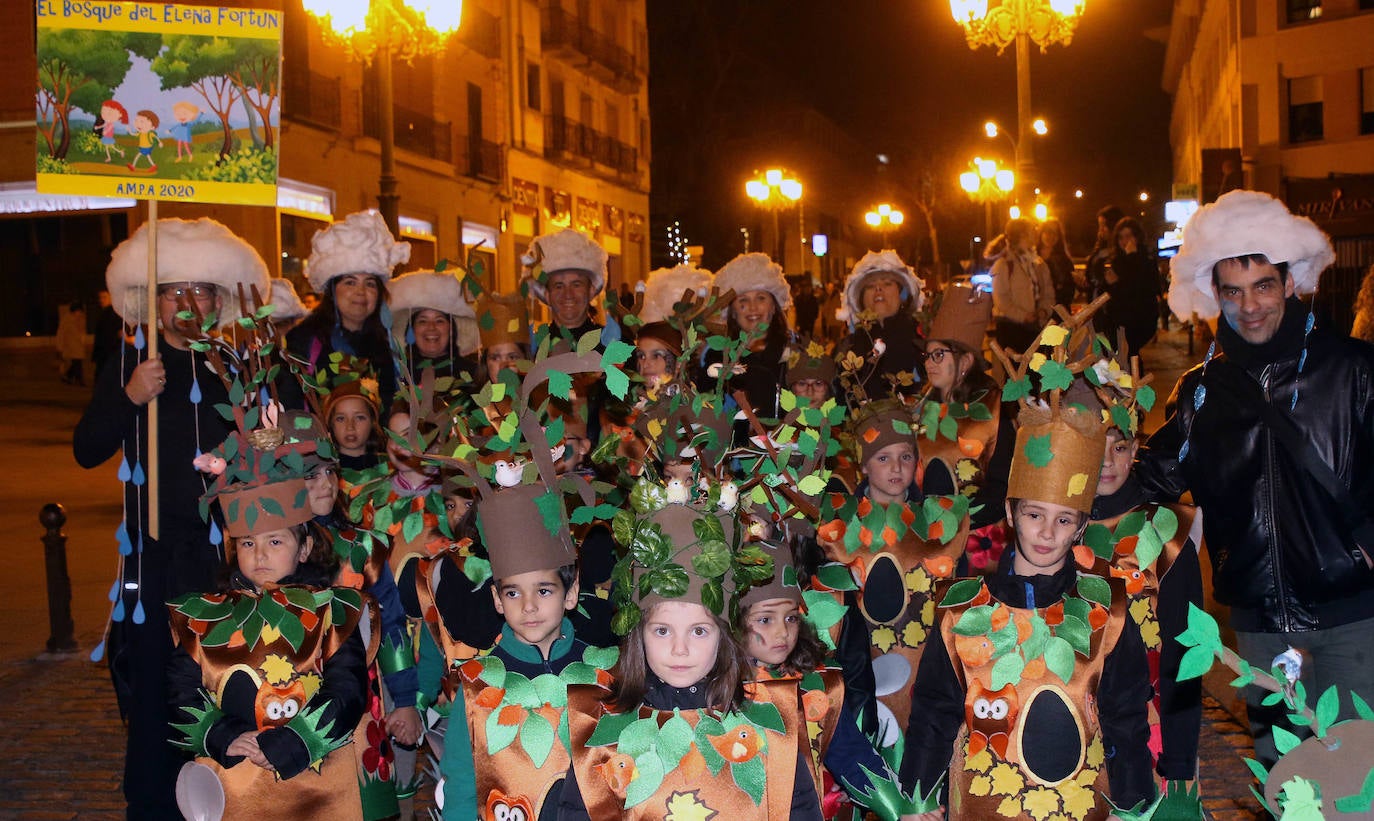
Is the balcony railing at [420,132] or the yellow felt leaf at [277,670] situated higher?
the balcony railing at [420,132]

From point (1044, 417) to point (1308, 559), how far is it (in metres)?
0.94

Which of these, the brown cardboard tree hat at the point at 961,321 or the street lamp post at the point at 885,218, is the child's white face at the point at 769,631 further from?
the street lamp post at the point at 885,218

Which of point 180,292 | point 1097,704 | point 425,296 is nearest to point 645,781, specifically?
point 1097,704

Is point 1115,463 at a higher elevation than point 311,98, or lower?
lower

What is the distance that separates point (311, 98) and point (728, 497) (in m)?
23.5

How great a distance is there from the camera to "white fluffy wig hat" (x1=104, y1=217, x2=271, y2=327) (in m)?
5.47

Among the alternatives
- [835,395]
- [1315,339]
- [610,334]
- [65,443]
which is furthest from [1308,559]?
[65,443]

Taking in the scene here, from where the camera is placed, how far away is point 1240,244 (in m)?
4.62

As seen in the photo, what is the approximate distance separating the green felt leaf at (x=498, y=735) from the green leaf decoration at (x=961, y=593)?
1.34 metres

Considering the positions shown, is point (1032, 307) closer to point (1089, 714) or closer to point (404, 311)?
point (404, 311)

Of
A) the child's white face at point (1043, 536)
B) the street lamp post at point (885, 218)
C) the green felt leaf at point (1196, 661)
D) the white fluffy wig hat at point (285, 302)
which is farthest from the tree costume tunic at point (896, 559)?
the street lamp post at point (885, 218)

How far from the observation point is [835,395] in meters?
7.74

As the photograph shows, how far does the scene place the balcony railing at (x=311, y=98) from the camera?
79.9 ft

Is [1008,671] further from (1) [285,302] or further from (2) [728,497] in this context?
(1) [285,302]
